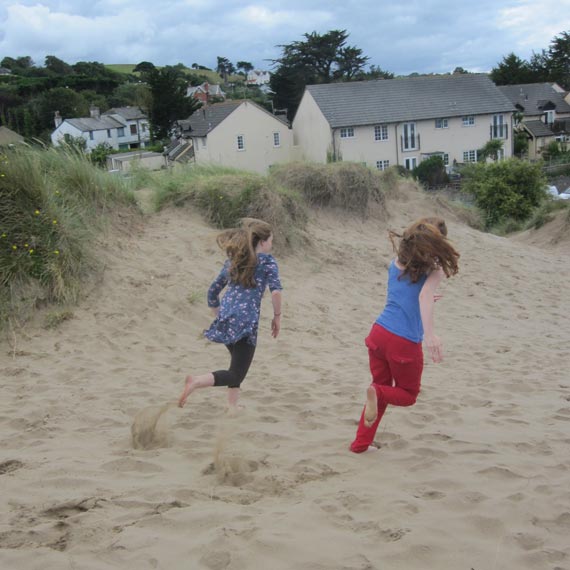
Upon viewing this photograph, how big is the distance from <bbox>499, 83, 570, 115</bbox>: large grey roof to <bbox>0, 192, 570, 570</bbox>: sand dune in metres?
62.0

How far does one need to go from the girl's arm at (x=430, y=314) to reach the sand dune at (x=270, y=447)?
0.73 m

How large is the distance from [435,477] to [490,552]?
0.83m

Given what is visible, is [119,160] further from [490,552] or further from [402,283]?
[490,552]

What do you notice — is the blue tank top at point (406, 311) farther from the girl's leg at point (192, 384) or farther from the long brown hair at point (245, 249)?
the girl's leg at point (192, 384)

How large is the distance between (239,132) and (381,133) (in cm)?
1126

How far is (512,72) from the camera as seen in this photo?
8106 centimetres

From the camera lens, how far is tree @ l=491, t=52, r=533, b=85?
81062mm

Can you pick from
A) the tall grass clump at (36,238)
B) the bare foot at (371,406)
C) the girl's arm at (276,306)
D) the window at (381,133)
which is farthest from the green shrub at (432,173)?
the bare foot at (371,406)

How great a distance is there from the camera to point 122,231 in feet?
29.6

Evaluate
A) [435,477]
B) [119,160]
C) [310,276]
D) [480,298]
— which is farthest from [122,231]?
[435,477]

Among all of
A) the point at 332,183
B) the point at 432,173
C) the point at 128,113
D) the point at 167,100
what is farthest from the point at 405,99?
the point at 332,183

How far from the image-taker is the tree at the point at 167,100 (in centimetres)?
5431

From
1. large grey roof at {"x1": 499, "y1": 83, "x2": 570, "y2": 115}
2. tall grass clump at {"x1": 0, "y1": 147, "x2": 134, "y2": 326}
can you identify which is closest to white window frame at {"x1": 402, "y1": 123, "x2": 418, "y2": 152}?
large grey roof at {"x1": 499, "y1": 83, "x2": 570, "y2": 115}

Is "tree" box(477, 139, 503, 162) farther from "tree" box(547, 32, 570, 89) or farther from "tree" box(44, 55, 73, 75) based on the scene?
"tree" box(44, 55, 73, 75)
